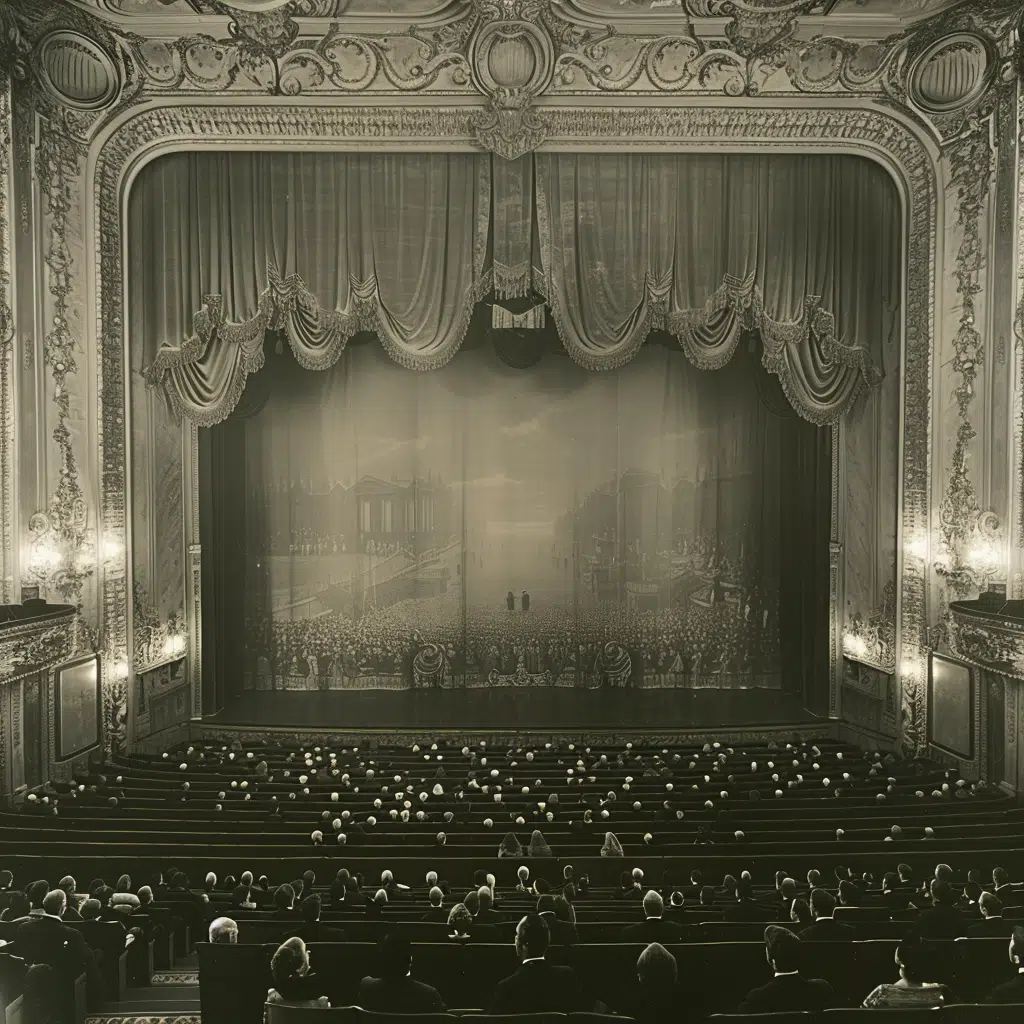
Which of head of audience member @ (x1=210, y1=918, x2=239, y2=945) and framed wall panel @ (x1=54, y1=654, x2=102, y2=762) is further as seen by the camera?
framed wall panel @ (x1=54, y1=654, x2=102, y2=762)

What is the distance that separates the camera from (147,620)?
14.6m

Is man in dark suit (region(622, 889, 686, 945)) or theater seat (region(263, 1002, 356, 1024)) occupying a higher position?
theater seat (region(263, 1002, 356, 1024))

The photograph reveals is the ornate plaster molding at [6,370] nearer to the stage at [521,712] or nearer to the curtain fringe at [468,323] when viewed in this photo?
the curtain fringe at [468,323]

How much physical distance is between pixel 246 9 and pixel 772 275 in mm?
8205

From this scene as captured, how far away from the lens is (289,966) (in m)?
4.77

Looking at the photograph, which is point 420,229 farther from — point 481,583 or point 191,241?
point 481,583

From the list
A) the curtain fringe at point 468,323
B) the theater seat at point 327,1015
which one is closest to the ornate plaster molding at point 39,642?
the curtain fringe at point 468,323

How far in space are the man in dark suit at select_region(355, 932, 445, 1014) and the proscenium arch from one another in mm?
10035

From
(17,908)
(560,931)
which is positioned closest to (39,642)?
(17,908)

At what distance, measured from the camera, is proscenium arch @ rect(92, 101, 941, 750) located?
1358 centimetres

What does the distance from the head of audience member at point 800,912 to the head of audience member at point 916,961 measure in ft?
4.64

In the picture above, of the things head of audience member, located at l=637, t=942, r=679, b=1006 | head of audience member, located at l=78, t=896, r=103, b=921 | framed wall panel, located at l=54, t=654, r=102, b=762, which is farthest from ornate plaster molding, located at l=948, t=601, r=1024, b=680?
framed wall panel, located at l=54, t=654, r=102, b=762

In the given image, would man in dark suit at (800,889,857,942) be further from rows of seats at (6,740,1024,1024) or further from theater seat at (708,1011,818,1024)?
theater seat at (708,1011,818,1024)

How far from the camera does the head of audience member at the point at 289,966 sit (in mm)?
4766
